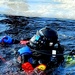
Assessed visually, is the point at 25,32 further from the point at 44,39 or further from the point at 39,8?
the point at 44,39

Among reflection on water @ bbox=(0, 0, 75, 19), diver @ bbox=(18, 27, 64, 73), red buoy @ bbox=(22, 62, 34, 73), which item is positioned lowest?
red buoy @ bbox=(22, 62, 34, 73)

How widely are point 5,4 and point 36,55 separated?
8088 millimetres

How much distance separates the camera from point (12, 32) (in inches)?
365

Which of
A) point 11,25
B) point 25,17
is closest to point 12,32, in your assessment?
point 11,25

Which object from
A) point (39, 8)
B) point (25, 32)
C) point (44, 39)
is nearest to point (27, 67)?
point (44, 39)

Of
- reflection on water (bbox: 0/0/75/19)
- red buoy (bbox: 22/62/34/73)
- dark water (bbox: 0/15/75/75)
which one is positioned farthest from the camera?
reflection on water (bbox: 0/0/75/19)

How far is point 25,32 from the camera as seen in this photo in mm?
9336

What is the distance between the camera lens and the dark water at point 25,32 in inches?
235

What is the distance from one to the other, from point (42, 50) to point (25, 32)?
391 cm

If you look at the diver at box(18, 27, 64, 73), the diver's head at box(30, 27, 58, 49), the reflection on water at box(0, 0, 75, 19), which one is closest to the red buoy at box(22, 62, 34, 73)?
the diver at box(18, 27, 64, 73)

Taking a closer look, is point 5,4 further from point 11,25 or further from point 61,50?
point 61,50

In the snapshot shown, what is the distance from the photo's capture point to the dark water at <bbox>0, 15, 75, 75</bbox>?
5967 millimetres

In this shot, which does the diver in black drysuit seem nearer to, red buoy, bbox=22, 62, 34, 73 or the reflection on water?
red buoy, bbox=22, 62, 34, 73

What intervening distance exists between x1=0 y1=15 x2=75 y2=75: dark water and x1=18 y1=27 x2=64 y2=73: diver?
364 mm
